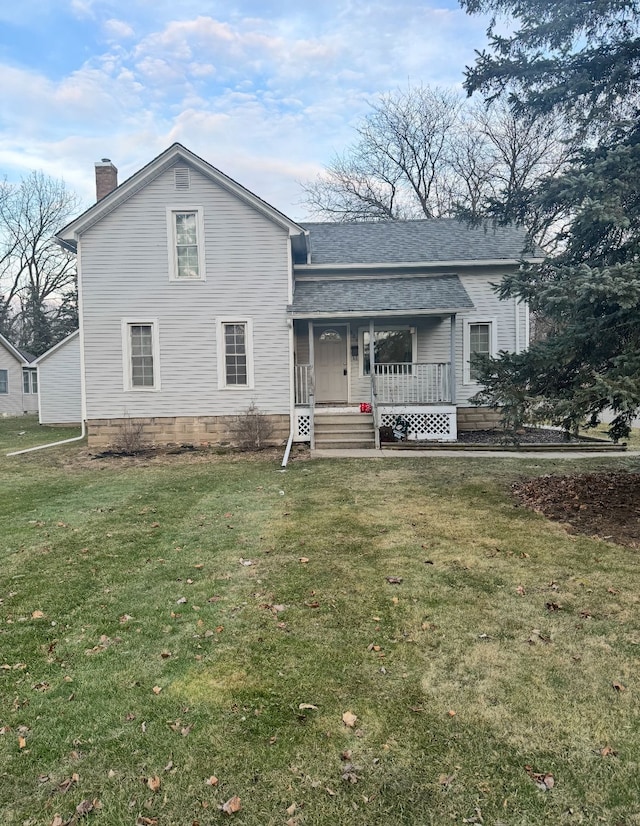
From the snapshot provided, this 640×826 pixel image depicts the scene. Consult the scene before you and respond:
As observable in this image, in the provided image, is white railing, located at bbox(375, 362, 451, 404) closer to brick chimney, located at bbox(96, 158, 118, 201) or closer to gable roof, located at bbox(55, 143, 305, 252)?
gable roof, located at bbox(55, 143, 305, 252)

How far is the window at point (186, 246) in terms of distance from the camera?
13.5 meters

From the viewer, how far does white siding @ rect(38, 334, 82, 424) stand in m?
22.3

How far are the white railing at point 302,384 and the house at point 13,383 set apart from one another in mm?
A: 23606

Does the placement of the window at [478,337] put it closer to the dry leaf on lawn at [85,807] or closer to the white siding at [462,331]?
the white siding at [462,331]

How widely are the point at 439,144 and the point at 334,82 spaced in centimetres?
1672

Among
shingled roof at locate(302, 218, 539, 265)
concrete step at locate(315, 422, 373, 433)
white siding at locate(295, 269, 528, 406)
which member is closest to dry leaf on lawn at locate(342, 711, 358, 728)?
concrete step at locate(315, 422, 373, 433)

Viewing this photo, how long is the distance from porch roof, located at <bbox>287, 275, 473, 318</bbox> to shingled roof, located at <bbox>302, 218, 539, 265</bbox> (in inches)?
33.4

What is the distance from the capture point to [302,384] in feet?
46.5

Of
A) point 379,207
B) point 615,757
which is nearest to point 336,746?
point 615,757

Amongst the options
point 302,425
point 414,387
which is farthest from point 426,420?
point 302,425

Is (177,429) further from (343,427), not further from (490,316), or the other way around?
(490,316)

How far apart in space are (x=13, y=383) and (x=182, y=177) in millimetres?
24028

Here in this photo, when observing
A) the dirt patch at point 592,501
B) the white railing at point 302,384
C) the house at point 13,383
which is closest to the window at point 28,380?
the house at point 13,383

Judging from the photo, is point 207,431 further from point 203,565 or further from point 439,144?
point 439,144
